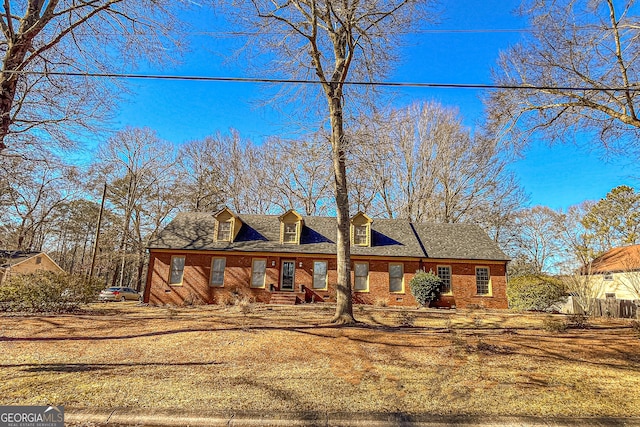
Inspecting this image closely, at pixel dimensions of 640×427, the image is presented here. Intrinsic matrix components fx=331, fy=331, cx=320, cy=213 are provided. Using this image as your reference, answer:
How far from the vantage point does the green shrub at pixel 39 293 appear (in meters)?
11.7

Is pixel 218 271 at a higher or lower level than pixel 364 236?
lower

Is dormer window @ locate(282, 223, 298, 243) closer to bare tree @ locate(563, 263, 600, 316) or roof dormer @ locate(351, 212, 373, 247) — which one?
roof dormer @ locate(351, 212, 373, 247)

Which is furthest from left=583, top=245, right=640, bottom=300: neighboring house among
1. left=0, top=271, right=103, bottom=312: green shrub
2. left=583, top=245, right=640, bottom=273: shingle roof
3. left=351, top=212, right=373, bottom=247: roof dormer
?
left=0, top=271, right=103, bottom=312: green shrub

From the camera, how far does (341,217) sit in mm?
10039

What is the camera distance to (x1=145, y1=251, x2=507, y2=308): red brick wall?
Result: 57.1ft

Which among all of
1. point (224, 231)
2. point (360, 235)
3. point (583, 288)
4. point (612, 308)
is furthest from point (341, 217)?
point (612, 308)

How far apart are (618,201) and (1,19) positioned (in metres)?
40.2

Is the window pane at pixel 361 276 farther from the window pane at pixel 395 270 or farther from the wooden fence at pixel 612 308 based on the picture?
the wooden fence at pixel 612 308

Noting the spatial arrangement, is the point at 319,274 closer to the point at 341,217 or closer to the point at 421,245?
the point at 421,245

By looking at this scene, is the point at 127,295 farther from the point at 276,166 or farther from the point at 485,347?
the point at 485,347

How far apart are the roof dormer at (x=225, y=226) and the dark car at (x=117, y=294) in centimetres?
938

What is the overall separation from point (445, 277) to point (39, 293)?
18.3 m

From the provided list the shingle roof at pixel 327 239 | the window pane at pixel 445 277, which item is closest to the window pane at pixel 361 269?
the shingle roof at pixel 327 239

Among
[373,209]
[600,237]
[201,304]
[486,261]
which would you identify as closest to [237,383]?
[201,304]
